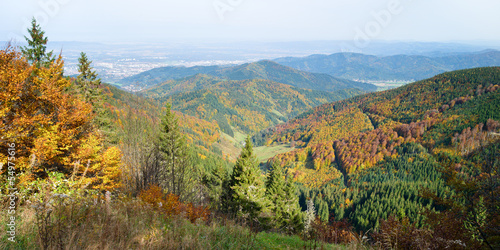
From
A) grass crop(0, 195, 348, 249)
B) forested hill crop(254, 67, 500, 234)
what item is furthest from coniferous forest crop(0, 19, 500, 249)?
forested hill crop(254, 67, 500, 234)

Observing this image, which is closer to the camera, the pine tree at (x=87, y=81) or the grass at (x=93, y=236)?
the grass at (x=93, y=236)

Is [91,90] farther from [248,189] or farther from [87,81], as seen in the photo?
[248,189]

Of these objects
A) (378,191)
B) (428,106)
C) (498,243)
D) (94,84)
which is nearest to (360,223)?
(378,191)

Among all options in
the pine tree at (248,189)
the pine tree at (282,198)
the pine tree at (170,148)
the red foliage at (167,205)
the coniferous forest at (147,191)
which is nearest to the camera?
the coniferous forest at (147,191)

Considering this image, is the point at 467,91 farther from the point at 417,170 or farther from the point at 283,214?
the point at 283,214

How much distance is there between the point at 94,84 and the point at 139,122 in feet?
36.2

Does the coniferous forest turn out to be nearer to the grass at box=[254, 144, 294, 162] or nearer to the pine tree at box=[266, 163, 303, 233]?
the pine tree at box=[266, 163, 303, 233]

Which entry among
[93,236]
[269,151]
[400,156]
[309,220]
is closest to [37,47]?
[93,236]

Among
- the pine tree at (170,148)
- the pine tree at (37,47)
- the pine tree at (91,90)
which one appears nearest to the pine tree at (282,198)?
the pine tree at (170,148)

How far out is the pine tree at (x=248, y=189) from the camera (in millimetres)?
18547

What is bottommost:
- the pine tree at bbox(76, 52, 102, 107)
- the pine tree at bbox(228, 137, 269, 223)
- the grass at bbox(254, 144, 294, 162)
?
the grass at bbox(254, 144, 294, 162)

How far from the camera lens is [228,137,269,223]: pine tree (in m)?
18.5

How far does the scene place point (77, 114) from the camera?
39.2 ft

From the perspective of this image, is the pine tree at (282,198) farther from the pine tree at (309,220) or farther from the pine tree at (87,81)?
the pine tree at (87,81)
